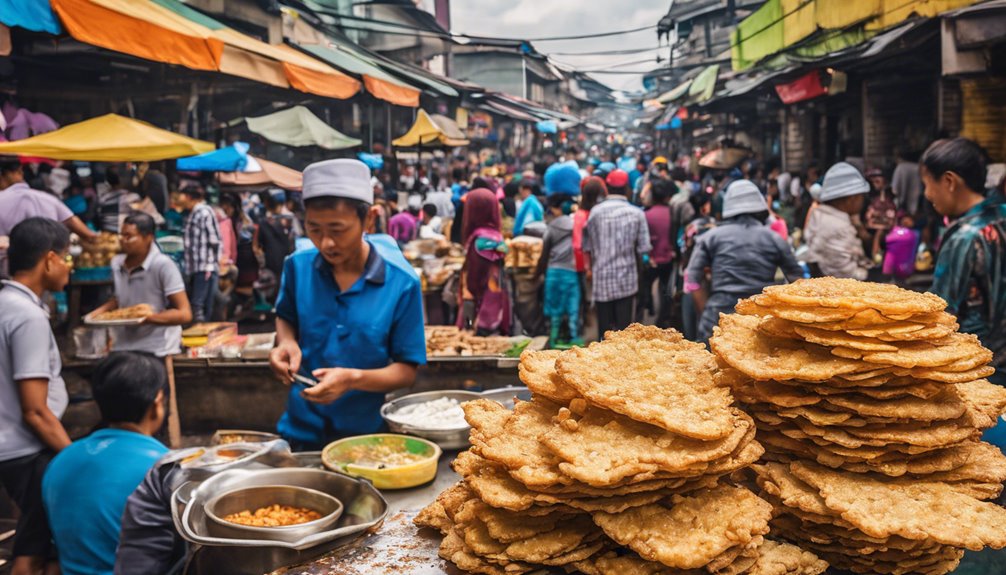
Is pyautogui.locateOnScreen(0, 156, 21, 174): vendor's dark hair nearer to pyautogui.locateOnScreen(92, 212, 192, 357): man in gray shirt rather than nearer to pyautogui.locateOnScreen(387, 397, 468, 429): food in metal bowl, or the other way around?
pyautogui.locateOnScreen(92, 212, 192, 357): man in gray shirt

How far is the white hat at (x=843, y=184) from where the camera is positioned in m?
6.00

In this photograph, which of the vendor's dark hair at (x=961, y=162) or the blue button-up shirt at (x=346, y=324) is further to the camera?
the vendor's dark hair at (x=961, y=162)

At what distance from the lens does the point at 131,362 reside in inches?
126

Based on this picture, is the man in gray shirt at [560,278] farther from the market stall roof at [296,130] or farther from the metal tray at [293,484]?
the metal tray at [293,484]

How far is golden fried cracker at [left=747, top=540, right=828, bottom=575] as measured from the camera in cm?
151

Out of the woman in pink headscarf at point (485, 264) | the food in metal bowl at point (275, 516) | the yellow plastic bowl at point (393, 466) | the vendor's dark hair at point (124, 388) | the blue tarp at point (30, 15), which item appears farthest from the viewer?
the woman in pink headscarf at point (485, 264)

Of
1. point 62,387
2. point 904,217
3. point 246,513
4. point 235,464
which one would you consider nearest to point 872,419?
point 246,513

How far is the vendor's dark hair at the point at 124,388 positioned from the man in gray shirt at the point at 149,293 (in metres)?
2.36

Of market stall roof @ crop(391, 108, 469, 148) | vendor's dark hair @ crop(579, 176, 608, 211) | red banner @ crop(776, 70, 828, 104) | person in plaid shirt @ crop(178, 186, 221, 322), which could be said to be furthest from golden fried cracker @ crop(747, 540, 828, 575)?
market stall roof @ crop(391, 108, 469, 148)

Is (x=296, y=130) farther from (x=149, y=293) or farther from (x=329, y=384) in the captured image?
(x=329, y=384)

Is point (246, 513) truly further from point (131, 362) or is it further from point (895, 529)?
point (895, 529)

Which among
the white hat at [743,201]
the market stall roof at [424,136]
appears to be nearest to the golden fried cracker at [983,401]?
the white hat at [743,201]

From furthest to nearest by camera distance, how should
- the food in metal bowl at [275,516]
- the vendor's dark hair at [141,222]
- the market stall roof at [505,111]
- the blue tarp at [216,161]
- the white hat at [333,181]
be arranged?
1. the market stall roof at [505,111]
2. the blue tarp at [216,161]
3. the vendor's dark hair at [141,222]
4. the white hat at [333,181]
5. the food in metal bowl at [275,516]

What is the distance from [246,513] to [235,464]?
383 mm
